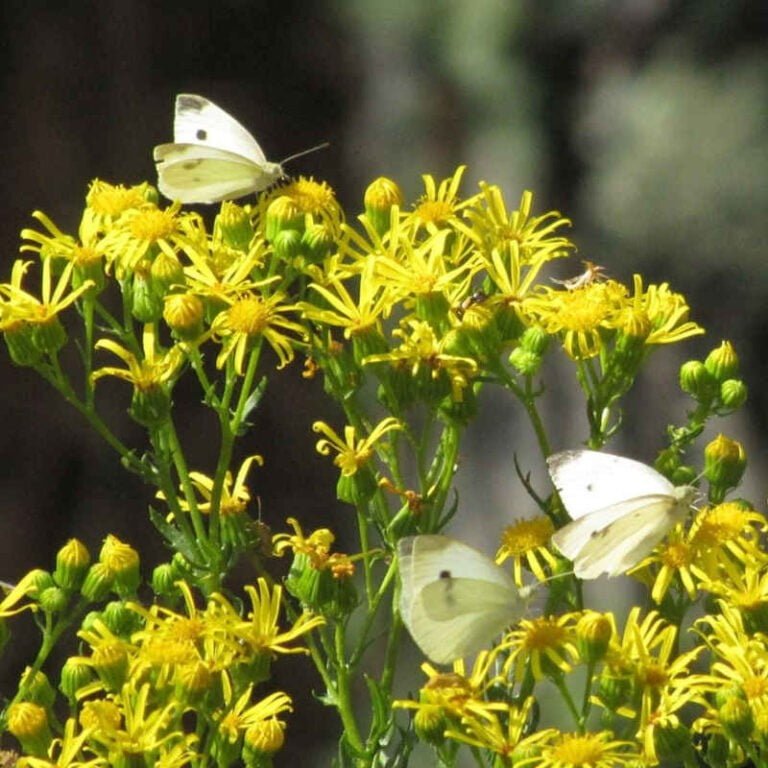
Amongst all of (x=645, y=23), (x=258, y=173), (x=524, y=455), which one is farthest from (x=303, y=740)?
(x=258, y=173)

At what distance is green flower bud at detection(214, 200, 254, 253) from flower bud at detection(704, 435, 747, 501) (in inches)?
20.6

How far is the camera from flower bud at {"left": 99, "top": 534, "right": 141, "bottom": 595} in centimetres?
188

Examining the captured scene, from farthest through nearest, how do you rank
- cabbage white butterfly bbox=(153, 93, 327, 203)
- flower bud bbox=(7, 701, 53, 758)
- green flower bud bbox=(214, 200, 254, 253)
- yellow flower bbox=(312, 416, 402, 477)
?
cabbage white butterfly bbox=(153, 93, 327, 203) → green flower bud bbox=(214, 200, 254, 253) → yellow flower bbox=(312, 416, 402, 477) → flower bud bbox=(7, 701, 53, 758)

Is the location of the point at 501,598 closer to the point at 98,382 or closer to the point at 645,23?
the point at 98,382

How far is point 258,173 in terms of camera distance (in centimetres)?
206

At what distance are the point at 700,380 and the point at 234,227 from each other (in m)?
0.53

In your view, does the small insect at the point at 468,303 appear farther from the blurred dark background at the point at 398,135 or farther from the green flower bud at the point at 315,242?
the blurred dark background at the point at 398,135

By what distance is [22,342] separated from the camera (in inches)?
74.2

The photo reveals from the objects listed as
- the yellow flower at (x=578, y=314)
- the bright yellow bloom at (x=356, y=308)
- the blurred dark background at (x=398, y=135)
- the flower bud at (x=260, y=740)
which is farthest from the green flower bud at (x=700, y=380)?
the blurred dark background at (x=398, y=135)

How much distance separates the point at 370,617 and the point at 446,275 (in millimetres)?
344

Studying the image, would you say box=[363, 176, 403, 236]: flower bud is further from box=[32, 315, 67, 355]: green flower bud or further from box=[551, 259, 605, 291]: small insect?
box=[32, 315, 67, 355]: green flower bud

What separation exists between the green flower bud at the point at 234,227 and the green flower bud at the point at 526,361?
0.98 ft

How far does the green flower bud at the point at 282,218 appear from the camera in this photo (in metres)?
1.89

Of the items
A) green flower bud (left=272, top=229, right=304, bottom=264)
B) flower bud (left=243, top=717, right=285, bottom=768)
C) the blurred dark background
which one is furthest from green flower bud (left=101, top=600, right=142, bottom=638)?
the blurred dark background
